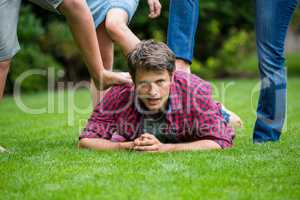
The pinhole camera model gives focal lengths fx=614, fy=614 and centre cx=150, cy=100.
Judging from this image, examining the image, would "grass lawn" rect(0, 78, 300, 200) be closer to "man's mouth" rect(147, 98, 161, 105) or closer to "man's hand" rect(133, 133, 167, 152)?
"man's hand" rect(133, 133, 167, 152)

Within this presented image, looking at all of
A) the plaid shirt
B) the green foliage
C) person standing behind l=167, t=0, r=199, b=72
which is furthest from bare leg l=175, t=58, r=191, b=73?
the green foliage

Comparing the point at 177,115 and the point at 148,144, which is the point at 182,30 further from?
the point at 148,144

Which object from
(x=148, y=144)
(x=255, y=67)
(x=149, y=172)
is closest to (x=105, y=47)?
(x=148, y=144)

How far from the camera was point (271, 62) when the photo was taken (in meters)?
4.22

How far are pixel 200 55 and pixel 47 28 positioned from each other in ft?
12.9

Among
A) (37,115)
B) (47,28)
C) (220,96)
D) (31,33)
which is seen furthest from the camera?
(47,28)

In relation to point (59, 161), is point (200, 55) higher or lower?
higher

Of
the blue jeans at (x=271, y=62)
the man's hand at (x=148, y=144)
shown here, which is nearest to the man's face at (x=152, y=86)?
the man's hand at (x=148, y=144)

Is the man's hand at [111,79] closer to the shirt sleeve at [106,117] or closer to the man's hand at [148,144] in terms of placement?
the shirt sleeve at [106,117]

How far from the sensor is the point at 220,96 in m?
9.02

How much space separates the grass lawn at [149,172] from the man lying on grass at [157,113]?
0.40 ft

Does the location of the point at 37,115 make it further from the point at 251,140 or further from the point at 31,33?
the point at 31,33

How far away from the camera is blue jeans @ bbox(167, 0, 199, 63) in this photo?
14.1ft

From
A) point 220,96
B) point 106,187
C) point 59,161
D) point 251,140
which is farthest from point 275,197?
point 220,96
